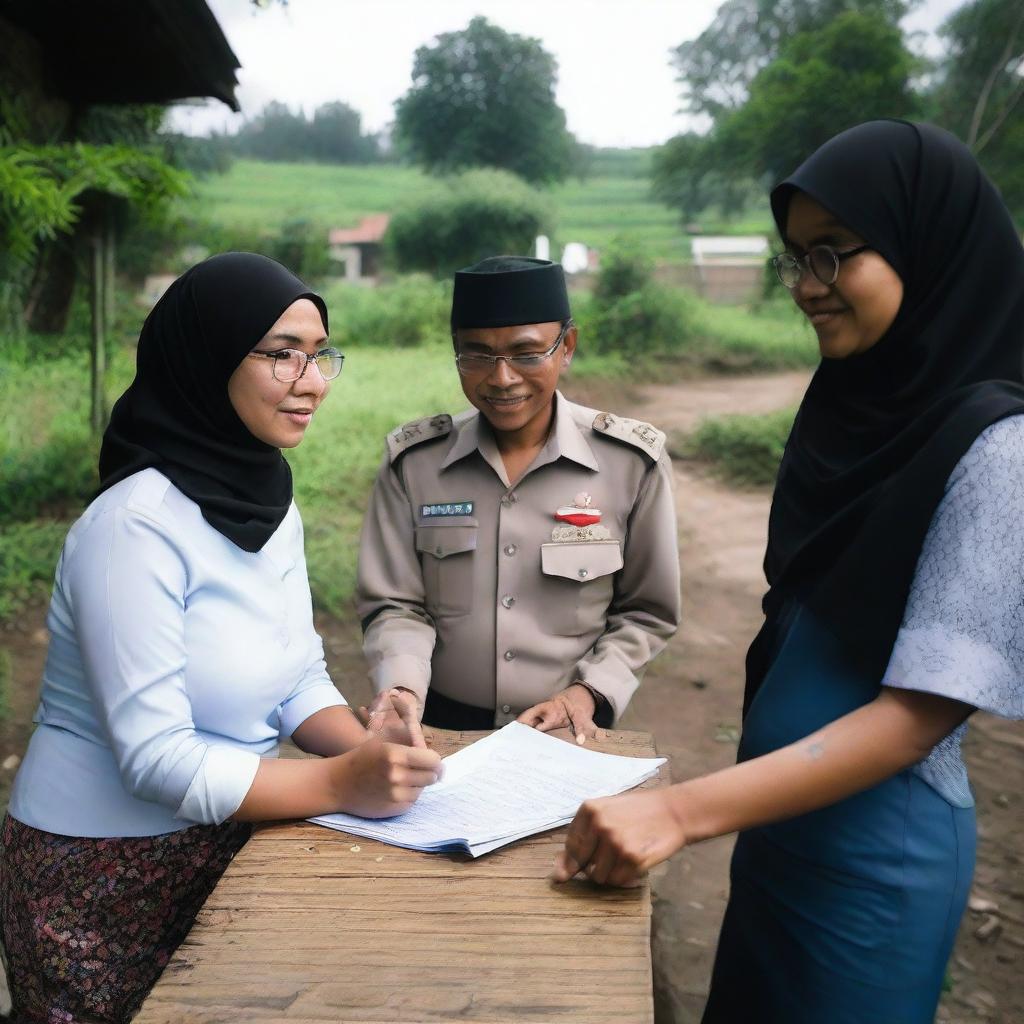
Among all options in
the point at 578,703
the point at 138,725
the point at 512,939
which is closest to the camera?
the point at 512,939

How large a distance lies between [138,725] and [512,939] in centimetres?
58

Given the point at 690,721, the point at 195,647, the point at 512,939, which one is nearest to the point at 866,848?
the point at 512,939

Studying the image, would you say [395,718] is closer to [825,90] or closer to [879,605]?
[879,605]

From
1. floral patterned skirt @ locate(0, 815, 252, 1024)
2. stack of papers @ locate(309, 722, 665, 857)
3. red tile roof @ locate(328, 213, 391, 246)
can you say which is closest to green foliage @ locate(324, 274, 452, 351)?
red tile roof @ locate(328, 213, 391, 246)

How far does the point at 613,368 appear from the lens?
11391 millimetres

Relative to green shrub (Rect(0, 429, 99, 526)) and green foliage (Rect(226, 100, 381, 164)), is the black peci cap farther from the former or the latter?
green foliage (Rect(226, 100, 381, 164))

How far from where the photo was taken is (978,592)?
4.18 ft

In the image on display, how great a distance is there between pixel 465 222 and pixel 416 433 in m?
A: 10.4

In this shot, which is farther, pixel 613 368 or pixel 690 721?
pixel 613 368

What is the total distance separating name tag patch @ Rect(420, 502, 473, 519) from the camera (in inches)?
90.8

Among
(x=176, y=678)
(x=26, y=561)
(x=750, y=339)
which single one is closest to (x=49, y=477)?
(x=26, y=561)

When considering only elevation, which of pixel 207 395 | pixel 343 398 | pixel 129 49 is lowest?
pixel 343 398

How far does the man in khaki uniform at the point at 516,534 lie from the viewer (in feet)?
7.14

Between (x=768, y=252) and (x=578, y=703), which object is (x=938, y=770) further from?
(x=768, y=252)
